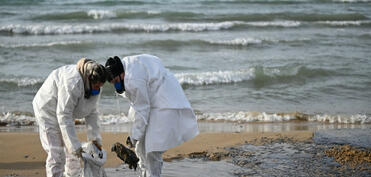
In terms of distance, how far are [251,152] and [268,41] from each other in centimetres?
1005

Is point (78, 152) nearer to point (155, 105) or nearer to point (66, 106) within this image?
point (66, 106)

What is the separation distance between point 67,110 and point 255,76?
7513 millimetres

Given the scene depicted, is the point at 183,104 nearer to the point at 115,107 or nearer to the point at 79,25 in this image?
the point at 115,107

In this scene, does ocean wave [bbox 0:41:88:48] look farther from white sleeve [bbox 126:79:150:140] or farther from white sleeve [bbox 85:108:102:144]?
white sleeve [bbox 126:79:150:140]

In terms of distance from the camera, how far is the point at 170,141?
15.6 feet

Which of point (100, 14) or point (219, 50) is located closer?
point (219, 50)

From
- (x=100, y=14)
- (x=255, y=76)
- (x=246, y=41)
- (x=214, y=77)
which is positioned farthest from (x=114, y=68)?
(x=100, y=14)

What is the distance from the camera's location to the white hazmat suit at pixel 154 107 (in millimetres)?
4488

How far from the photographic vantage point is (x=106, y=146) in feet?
22.8

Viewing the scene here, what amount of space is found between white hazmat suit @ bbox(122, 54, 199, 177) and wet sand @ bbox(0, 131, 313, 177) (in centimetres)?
163

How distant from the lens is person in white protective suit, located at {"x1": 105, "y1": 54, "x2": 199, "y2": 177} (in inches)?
176

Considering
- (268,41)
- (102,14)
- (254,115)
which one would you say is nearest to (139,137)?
(254,115)

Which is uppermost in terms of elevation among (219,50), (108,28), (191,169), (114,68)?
(114,68)

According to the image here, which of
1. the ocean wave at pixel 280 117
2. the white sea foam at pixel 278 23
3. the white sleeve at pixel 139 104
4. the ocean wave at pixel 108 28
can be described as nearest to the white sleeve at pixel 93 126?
the white sleeve at pixel 139 104
